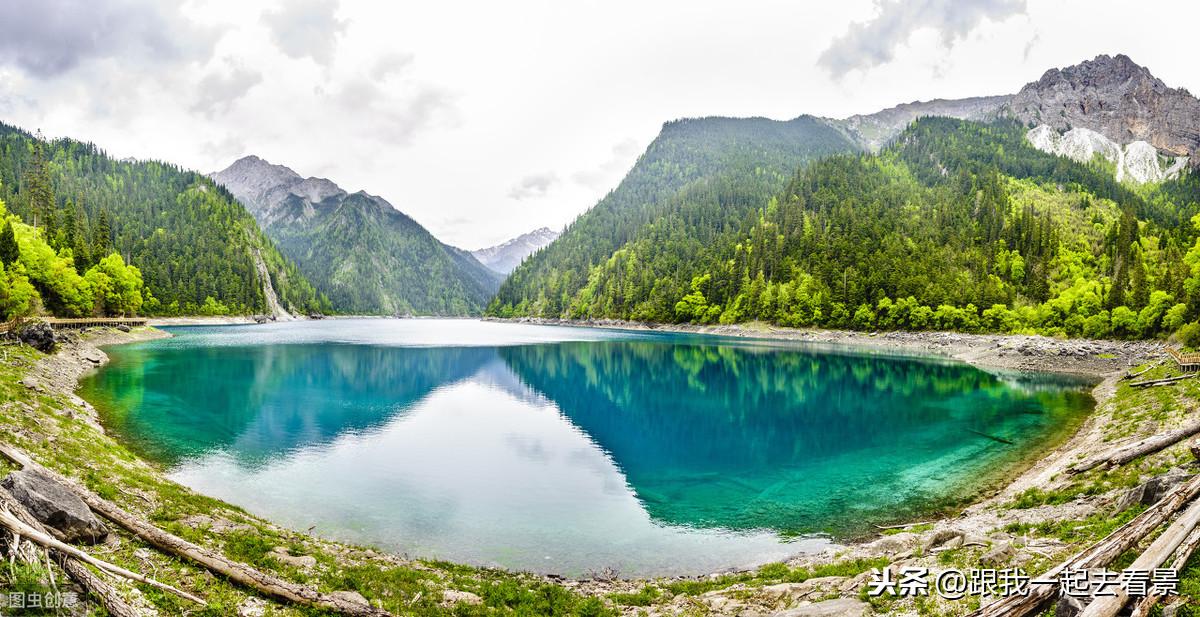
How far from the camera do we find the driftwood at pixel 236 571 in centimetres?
914

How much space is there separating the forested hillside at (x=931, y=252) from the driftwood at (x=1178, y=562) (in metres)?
66.7

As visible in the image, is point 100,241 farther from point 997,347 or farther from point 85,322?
point 997,347

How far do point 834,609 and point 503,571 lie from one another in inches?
309

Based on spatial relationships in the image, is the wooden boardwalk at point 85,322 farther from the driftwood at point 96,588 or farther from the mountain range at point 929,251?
the mountain range at point 929,251

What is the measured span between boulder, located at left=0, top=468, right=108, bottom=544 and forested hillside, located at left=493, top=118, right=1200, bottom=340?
8025 centimetres

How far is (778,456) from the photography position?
27.1 metres

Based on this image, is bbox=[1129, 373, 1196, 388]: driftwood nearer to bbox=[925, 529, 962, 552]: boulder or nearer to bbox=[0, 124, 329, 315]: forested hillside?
bbox=[925, 529, 962, 552]: boulder

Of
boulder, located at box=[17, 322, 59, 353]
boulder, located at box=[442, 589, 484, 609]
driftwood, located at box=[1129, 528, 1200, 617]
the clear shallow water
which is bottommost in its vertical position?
the clear shallow water

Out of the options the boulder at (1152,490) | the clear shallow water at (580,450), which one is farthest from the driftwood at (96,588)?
the boulder at (1152,490)

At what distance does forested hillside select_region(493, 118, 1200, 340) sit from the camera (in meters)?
91.4

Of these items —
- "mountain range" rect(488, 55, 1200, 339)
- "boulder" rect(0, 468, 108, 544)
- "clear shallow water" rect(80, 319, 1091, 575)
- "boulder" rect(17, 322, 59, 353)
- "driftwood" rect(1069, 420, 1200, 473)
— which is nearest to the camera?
"boulder" rect(0, 468, 108, 544)

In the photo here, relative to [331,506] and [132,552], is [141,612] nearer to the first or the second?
[132,552]

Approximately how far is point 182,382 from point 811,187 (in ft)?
538

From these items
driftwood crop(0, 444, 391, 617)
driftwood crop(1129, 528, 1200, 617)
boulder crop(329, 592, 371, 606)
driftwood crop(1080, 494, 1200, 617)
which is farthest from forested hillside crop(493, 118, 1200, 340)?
driftwood crop(0, 444, 391, 617)
